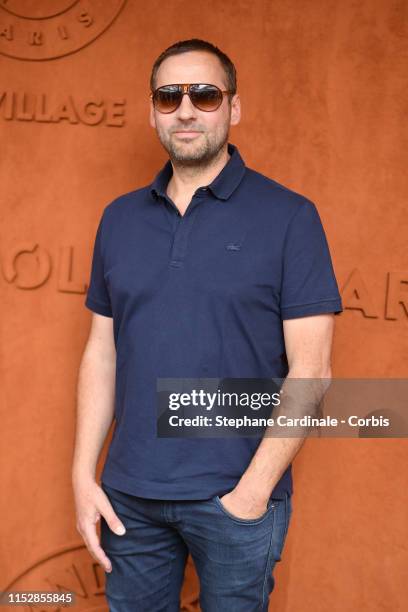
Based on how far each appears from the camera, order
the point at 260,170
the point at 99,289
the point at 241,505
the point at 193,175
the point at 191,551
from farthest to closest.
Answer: the point at 260,170 < the point at 99,289 < the point at 193,175 < the point at 191,551 < the point at 241,505

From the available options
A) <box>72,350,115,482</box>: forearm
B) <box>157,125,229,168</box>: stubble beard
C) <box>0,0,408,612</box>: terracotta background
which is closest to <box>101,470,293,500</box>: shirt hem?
<box>72,350,115,482</box>: forearm

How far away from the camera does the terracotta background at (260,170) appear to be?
8.82ft

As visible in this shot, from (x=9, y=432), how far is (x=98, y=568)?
24.0 inches

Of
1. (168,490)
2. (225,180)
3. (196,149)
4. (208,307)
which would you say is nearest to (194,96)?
(196,149)

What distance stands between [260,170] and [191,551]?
53.5 inches

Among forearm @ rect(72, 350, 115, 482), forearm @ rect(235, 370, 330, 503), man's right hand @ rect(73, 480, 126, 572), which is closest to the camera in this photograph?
forearm @ rect(235, 370, 330, 503)

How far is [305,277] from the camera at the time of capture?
6.55ft

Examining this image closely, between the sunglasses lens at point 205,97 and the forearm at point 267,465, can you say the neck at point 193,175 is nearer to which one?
the sunglasses lens at point 205,97

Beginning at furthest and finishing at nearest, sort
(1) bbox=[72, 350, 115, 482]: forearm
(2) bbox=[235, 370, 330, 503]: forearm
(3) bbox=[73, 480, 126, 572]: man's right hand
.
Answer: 1. (1) bbox=[72, 350, 115, 482]: forearm
2. (3) bbox=[73, 480, 126, 572]: man's right hand
3. (2) bbox=[235, 370, 330, 503]: forearm

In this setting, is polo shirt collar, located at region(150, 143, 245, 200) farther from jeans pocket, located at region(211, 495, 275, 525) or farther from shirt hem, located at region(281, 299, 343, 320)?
jeans pocket, located at region(211, 495, 275, 525)

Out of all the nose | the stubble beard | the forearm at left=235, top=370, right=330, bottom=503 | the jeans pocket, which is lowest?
the jeans pocket

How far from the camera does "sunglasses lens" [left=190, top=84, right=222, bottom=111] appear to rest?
2172 mm

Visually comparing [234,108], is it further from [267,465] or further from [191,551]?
[191,551]

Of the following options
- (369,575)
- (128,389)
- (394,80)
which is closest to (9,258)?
(128,389)
